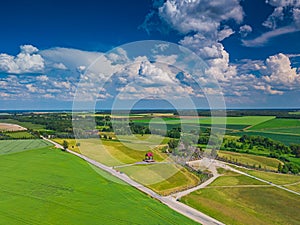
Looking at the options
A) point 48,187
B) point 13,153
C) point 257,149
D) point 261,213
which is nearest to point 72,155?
point 13,153

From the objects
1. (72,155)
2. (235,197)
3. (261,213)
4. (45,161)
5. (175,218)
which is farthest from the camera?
(72,155)

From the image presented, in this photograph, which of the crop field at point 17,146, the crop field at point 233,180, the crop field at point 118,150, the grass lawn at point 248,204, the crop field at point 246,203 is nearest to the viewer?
the grass lawn at point 248,204

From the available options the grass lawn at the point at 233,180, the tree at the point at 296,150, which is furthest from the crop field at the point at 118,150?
the tree at the point at 296,150

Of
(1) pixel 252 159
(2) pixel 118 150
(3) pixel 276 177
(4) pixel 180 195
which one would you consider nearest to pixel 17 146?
(2) pixel 118 150

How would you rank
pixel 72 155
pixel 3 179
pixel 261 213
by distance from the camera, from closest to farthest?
pixel 261 213 → pixel 3 179 → pixel 72 155

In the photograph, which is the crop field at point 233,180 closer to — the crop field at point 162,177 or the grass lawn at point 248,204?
the grass lawn at point 248,204

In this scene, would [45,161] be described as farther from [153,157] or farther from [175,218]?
[175,218]

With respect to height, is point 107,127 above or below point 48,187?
above

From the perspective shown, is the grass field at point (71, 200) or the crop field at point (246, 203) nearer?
the grass field at point (71, 200)
